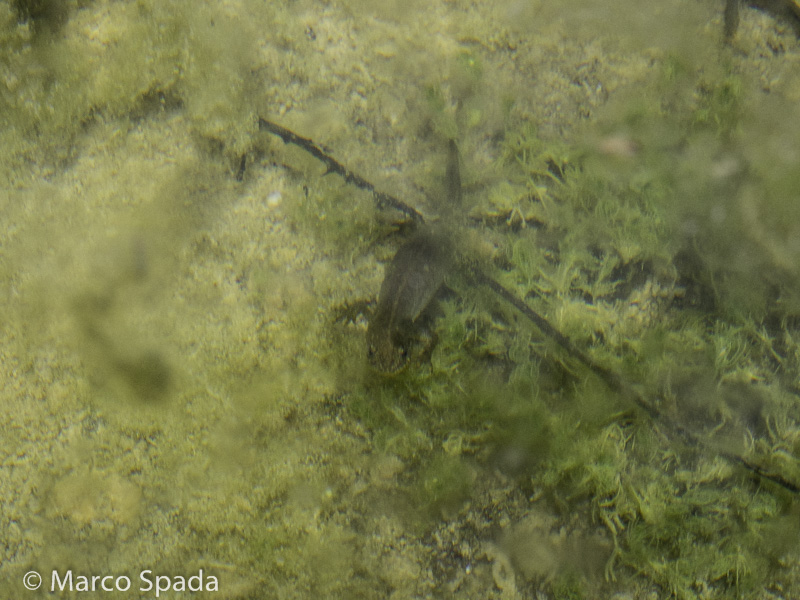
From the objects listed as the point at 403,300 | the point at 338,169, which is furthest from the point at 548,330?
the point at 338,169

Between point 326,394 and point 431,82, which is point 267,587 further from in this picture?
point 431,82

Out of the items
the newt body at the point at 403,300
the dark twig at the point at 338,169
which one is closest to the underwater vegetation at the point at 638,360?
the newt body at the point at 403,300

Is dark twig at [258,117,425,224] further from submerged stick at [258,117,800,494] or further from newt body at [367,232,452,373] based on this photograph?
newt body at [367,232,452,373]

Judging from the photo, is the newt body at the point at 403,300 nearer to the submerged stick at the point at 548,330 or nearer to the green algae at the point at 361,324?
the green algae at the point at 361,324

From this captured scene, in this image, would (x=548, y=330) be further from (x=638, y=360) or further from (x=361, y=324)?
(x=361, y=324)
